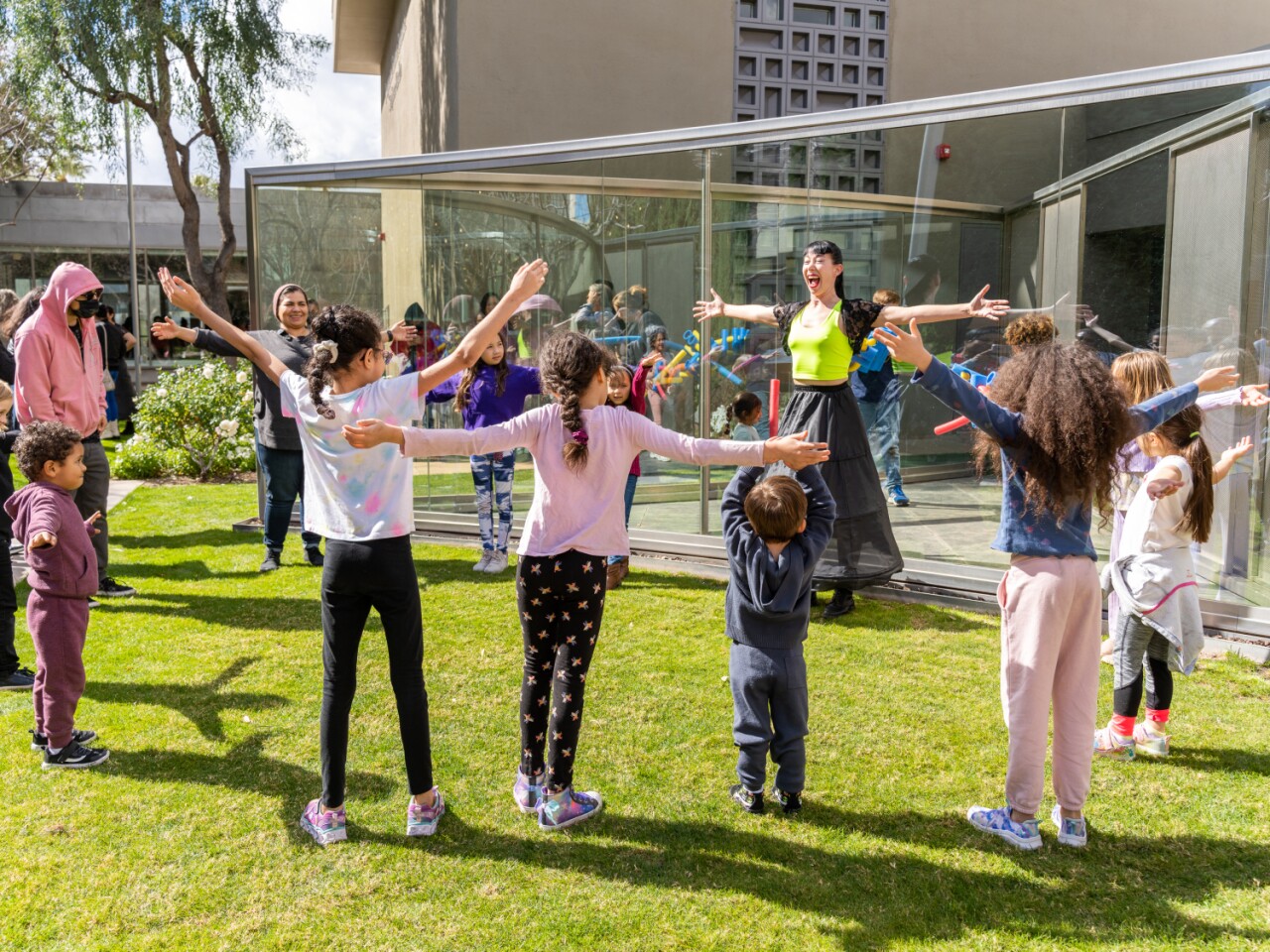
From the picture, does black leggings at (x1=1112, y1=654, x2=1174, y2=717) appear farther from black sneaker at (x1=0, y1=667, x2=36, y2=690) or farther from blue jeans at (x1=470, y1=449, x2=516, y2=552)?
black sneaker at (x1=0, y1=667, x2=36, y2=690)

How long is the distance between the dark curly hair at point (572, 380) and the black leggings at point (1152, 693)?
8.20ft

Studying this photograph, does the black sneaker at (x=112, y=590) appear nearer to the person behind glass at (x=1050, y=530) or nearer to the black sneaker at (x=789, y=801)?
the black sneaker at (x=789, y=801)

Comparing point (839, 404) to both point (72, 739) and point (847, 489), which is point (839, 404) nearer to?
point (847, 489)

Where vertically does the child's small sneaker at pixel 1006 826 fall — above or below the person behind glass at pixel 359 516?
below

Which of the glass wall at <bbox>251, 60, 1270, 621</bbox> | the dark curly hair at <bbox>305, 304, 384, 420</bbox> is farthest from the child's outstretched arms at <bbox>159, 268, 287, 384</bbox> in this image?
the glass wall at <bbox>251, 60, 1270, 621</bbox>

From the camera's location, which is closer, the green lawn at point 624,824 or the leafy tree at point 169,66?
the green lawn at point 624,824

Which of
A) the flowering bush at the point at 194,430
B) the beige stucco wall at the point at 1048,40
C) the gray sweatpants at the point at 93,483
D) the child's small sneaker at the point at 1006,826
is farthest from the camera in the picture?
the beige stucco wall at the point at 1048,40

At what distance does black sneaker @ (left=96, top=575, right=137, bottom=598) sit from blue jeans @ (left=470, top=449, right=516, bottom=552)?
2.43 metres

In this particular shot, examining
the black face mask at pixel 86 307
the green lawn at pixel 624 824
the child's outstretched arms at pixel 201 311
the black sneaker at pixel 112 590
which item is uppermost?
Answer: the black face mask at pixel 86 307

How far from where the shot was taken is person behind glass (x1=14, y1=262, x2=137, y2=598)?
6.03 metres

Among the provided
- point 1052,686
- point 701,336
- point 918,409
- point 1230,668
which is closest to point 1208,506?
point 1052,686

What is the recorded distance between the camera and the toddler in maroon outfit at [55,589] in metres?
4.16

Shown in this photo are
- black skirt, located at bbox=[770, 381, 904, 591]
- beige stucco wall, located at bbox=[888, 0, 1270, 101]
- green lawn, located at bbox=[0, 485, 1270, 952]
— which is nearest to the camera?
green lawn, located at bbox=[0, 485, 1270, 952]

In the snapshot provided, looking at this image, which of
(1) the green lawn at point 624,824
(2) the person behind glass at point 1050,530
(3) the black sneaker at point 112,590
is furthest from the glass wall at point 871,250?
(2) the person behind glass at point 1050,530
